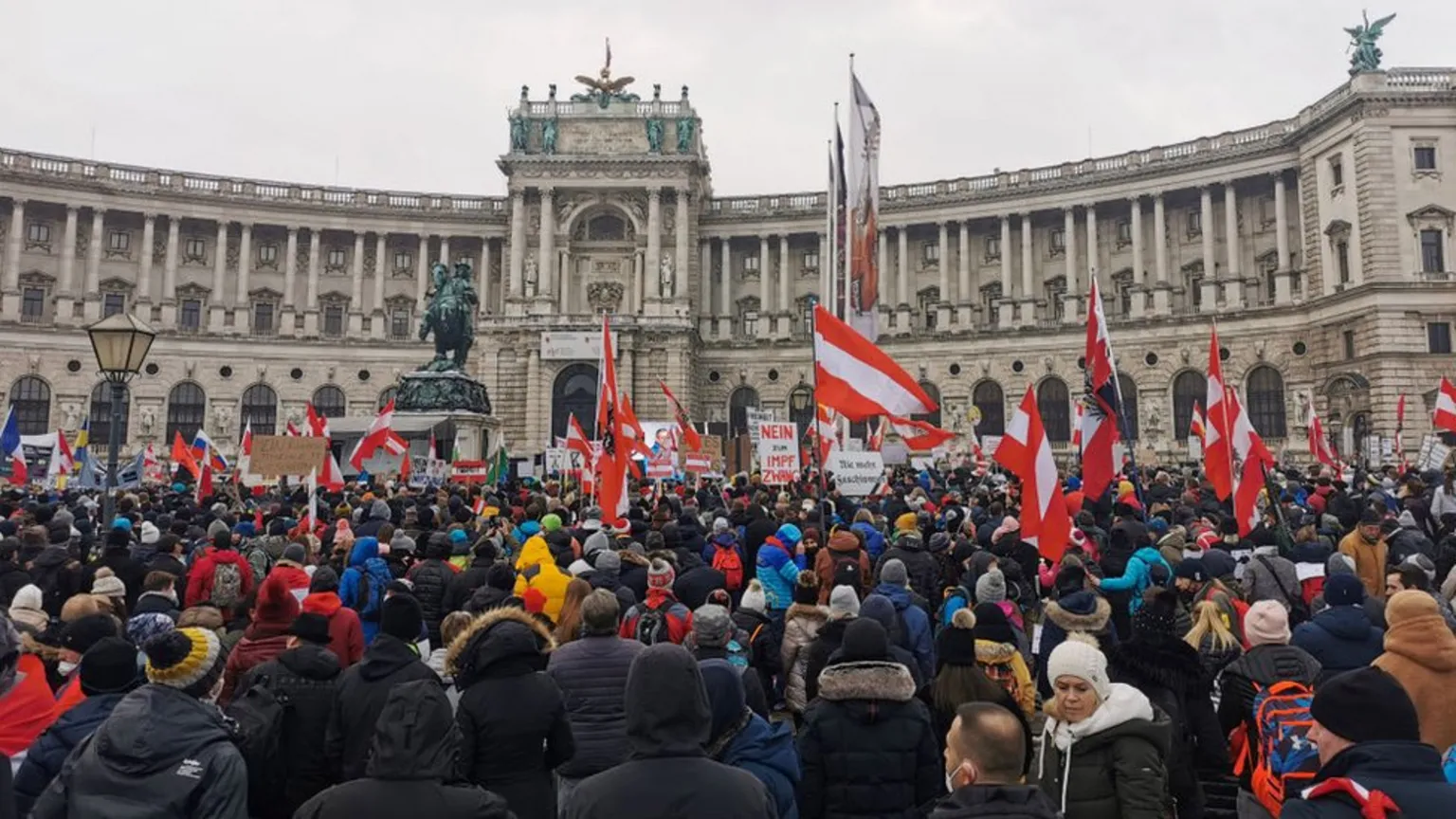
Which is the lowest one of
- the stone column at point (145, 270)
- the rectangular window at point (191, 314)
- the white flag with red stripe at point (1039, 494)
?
the white flag with red stripe at point (1039, 494)

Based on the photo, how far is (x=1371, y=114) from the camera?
45375mm

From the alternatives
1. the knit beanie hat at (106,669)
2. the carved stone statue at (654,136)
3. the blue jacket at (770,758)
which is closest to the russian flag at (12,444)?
the knit beanie hat at (106,669)

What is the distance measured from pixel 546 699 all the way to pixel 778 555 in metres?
5.49

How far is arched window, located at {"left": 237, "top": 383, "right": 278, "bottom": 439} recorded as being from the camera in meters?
59.0

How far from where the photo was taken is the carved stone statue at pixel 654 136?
59.5 meters

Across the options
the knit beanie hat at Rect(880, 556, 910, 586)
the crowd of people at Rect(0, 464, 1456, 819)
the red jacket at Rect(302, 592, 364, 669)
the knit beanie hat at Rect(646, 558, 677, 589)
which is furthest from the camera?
the knit beanie hat at Rect(646, 558, 677, 589)

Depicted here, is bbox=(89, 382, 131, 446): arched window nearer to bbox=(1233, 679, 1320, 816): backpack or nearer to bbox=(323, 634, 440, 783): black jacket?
bbox=(323, 634, 440, 783): black jacket

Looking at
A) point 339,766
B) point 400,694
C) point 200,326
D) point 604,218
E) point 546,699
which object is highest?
point 604,218

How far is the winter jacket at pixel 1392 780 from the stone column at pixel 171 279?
6698cm

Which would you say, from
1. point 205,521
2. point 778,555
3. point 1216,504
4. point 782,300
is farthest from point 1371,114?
point 205,521

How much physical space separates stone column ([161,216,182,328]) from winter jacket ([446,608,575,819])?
63623 mm

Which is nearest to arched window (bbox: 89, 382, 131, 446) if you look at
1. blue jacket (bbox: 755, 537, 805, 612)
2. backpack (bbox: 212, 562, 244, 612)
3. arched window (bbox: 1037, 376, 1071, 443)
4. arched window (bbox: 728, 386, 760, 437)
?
arched window (bbox: 728, 386, 760, 437)

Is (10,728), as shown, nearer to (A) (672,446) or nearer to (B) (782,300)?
(A) (672,446)

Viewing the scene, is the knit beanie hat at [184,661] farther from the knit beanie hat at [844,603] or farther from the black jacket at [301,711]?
the knit beanie hat at [844,603]
